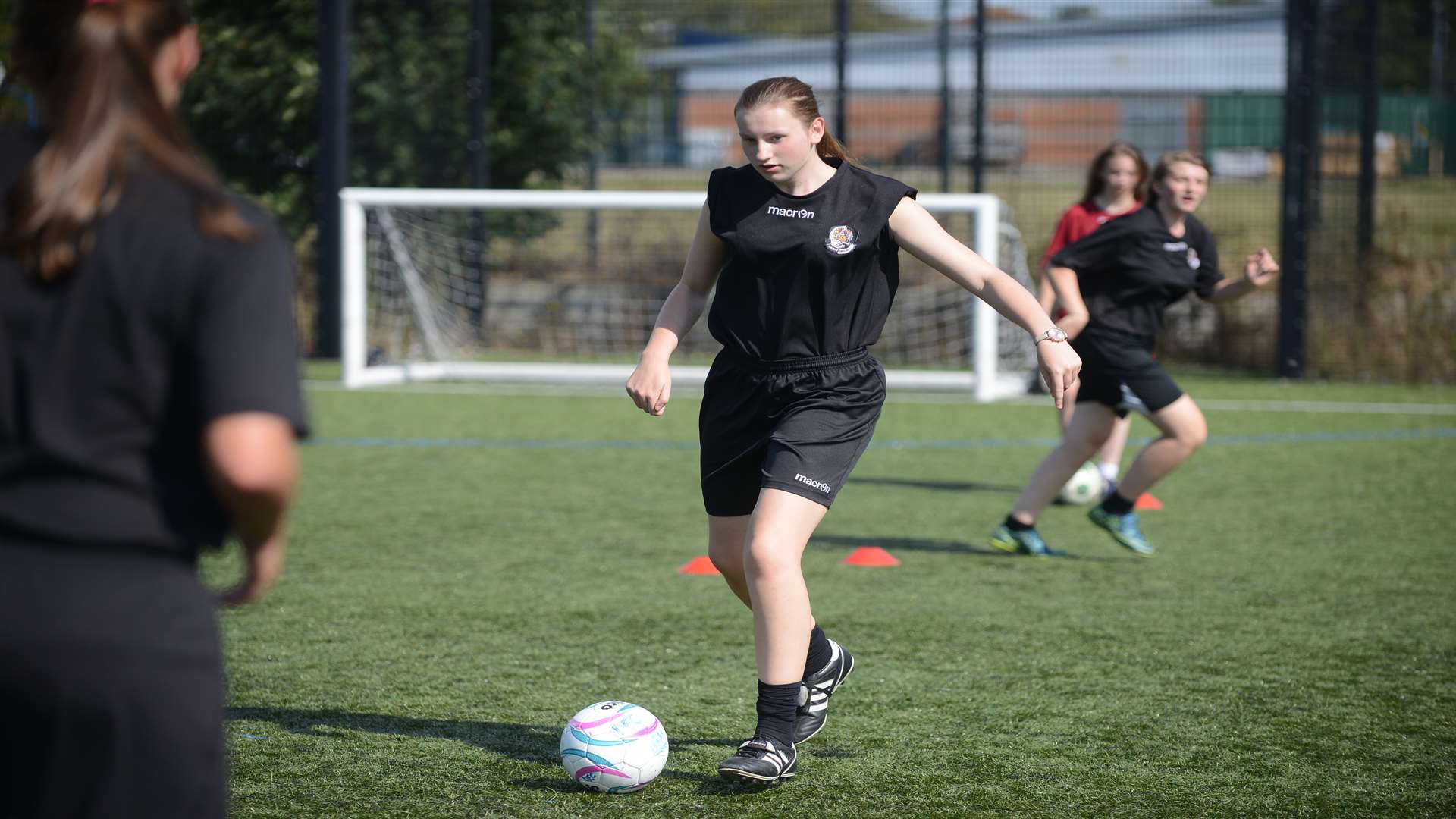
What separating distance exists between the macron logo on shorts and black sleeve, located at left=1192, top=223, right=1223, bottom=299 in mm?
3559

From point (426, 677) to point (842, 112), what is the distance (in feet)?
36.0

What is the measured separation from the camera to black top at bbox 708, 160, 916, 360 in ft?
12.5

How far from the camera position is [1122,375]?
6.49m

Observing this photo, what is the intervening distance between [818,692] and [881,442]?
6.34m

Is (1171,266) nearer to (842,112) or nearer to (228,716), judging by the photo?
(228,716)

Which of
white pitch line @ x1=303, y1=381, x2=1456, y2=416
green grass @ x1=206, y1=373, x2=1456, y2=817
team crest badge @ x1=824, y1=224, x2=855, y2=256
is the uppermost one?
team crest badge @ x1=824, y1=224, x2=855, y2=256

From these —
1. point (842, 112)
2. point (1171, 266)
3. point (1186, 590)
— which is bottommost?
point (1186, 590)

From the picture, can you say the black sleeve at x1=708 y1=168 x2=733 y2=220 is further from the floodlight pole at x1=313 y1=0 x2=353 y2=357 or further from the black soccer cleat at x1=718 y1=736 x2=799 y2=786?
the floodlight pole at x1=313 y1=0 x2=353 y2=357

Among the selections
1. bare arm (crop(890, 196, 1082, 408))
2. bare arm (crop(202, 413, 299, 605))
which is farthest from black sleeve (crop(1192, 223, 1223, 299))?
bare arm (crop(202, 413, 299, 605))

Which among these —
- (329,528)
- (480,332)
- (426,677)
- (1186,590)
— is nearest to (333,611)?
(426,677)

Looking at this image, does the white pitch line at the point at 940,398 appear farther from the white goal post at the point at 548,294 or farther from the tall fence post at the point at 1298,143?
the tall fence post at the point at 1298,143

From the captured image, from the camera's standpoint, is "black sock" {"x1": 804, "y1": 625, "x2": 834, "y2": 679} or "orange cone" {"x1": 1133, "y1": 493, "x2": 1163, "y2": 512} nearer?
"black sock" {"x1": 804, "y1": 625, "x2": 834, "y2": 679}

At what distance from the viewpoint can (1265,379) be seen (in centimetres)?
1384

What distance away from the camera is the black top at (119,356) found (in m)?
1.73
